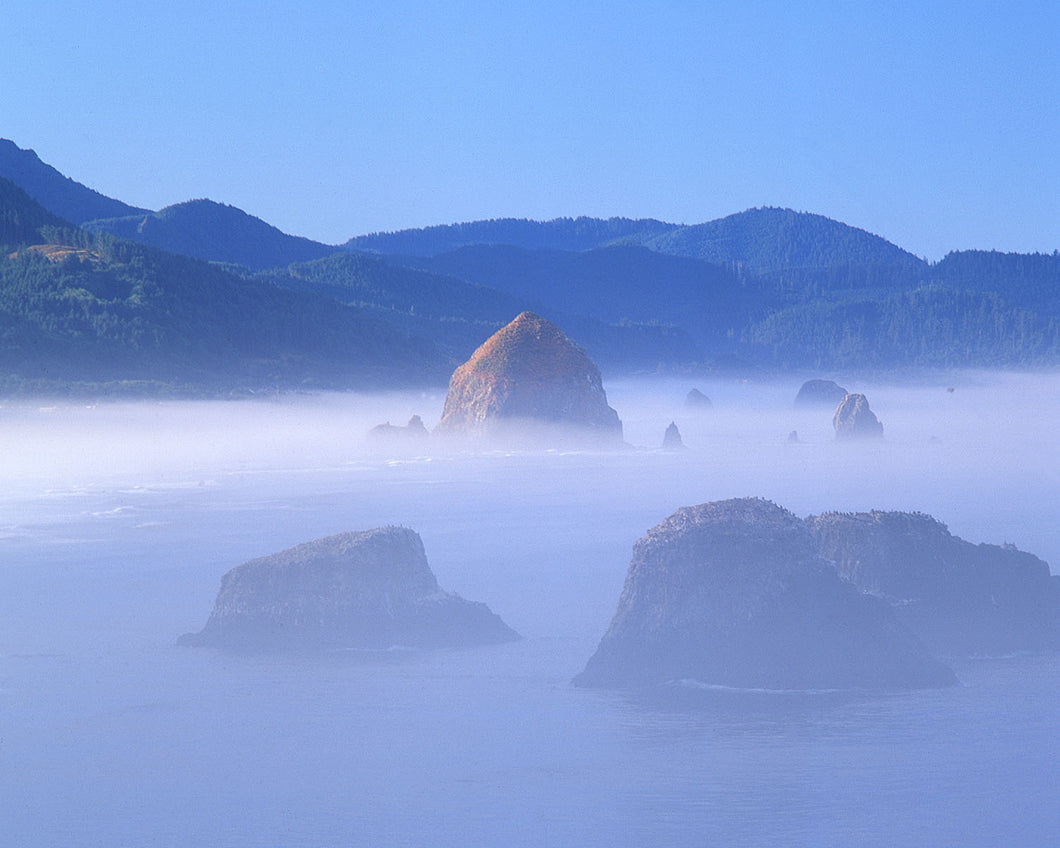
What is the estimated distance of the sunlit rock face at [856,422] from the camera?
92688 millimetres

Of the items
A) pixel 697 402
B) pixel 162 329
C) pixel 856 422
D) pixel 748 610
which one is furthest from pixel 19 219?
pixel 748 610

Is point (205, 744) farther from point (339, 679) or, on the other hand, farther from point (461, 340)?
point (461, 340)

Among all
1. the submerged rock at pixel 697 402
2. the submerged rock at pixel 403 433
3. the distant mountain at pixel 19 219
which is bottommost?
the submerged rock at pixel 403 433

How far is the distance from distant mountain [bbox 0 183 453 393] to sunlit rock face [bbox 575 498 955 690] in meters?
78.8

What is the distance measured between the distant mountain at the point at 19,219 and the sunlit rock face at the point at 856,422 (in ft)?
230

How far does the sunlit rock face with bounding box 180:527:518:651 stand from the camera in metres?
26.8

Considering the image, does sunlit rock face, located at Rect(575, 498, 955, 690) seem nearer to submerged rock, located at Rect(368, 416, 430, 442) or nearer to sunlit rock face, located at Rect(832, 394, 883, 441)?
submerged rock, located at Rect(368, 416, 430, 442)

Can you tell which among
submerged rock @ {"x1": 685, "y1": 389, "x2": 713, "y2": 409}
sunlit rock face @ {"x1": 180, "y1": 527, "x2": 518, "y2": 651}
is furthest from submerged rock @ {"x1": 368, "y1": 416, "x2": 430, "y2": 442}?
submerged rock @ {"x1": 685, "y1": 389, "x2": 713, "y2": 409}

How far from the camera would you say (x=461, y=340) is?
18950 centimetres

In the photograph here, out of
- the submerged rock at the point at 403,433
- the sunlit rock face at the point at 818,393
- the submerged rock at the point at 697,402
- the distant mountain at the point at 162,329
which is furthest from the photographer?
→ the submerged rock at the point at 697,402

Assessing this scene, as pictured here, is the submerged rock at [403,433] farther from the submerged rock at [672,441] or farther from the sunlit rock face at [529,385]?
the submerged rock at [672,441]

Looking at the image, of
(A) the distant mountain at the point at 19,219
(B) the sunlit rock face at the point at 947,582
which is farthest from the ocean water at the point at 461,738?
(A) the distant mountain at the point at 19,219

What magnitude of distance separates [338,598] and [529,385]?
143ft

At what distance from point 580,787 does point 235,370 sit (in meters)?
98.1
